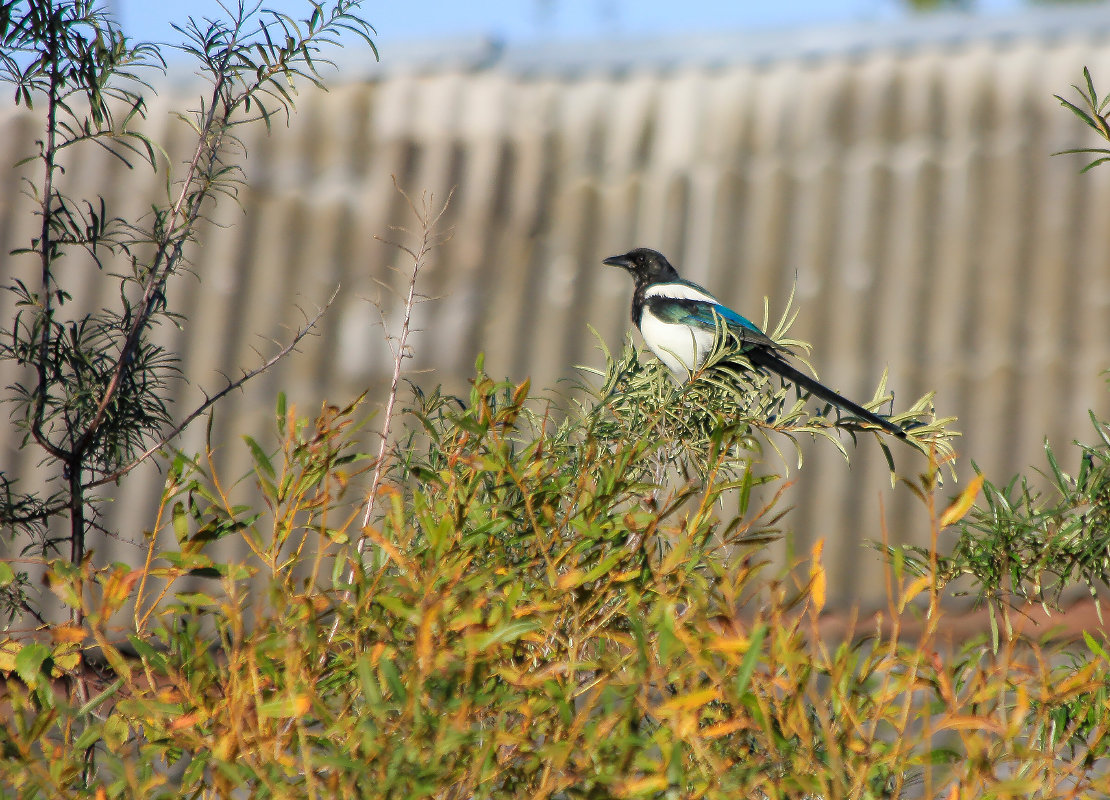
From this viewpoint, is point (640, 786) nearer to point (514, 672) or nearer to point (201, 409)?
point (514, 672)

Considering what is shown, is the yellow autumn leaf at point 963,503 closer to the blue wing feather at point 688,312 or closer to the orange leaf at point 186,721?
the orange leaf at point 186,721

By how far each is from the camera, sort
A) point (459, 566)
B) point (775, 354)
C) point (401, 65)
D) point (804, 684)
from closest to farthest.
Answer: point (804, 684) < point (459, 566) < point (775, 354) < point (401, 65)

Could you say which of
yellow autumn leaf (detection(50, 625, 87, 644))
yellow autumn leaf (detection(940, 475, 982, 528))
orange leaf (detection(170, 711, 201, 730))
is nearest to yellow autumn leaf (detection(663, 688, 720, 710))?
yellow autumn leaf (detection(940, 475, 982, 528))

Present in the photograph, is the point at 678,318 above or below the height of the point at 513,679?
above

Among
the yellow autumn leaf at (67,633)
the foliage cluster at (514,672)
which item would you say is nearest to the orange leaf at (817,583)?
the foliage cluster at (514,672)

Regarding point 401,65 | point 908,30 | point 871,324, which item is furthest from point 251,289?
point 908,30

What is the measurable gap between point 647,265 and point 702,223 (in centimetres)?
127

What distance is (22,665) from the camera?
3.93 feet

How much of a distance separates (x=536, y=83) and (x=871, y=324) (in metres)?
2.36

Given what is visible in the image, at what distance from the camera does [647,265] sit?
4746mm

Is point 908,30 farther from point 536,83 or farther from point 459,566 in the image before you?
point 459,566

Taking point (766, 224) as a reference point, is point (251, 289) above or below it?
below

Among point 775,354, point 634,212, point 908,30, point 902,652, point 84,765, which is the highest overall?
point 908,30

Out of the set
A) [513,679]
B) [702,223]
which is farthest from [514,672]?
[702,223]
